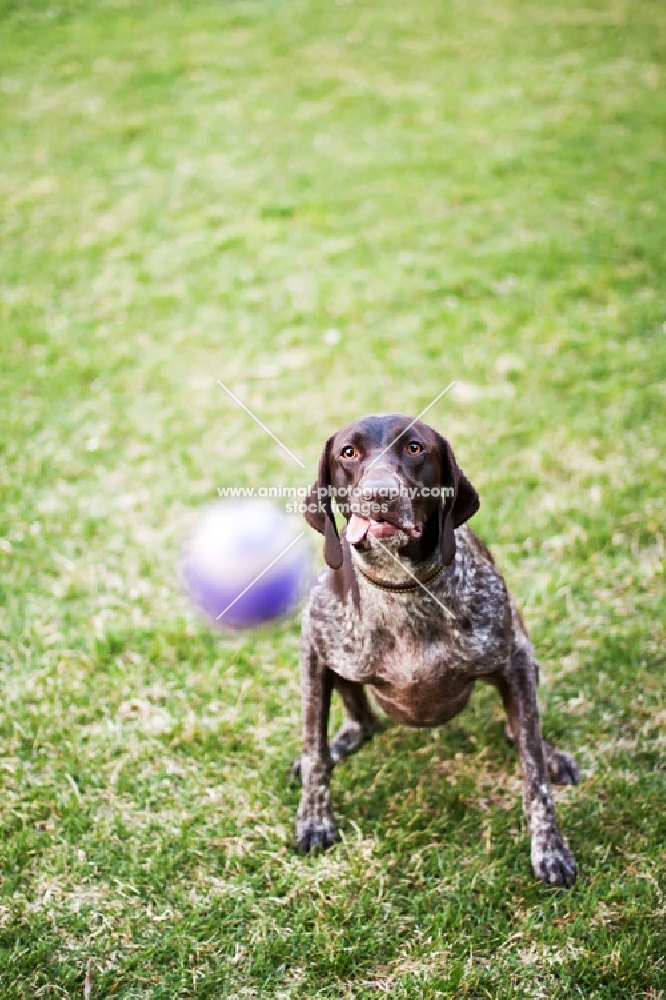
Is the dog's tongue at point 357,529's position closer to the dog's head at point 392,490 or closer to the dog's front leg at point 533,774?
the dog's head at point 392,490

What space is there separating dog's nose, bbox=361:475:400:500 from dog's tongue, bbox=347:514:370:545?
0.11m

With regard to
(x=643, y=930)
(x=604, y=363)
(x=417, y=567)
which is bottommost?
(x=604, y=363)

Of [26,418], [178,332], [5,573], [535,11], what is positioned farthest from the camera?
[535,11]

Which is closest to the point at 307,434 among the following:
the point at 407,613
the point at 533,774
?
the point at 407,613

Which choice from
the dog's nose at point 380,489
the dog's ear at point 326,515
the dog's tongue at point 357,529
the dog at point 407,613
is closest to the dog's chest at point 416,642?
the dog at point 407,613

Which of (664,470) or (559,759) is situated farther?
(664,470)

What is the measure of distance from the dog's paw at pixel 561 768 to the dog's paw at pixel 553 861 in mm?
367

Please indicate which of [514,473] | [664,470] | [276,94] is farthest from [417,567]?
[276,94]

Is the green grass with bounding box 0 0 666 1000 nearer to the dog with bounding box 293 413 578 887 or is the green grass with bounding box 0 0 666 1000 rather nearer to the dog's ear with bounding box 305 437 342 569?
the dog with bounding box 293 413 578 887

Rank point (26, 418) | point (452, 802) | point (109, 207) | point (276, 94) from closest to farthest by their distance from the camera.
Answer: point (452, 802)
point (26, 418)
point (109, 207)
point (276, 94)

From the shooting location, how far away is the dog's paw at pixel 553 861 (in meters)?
3.18

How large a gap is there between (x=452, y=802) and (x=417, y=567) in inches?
43.5

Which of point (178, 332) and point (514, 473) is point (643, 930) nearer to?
point (514, 473)

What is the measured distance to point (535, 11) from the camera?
12.8 m
